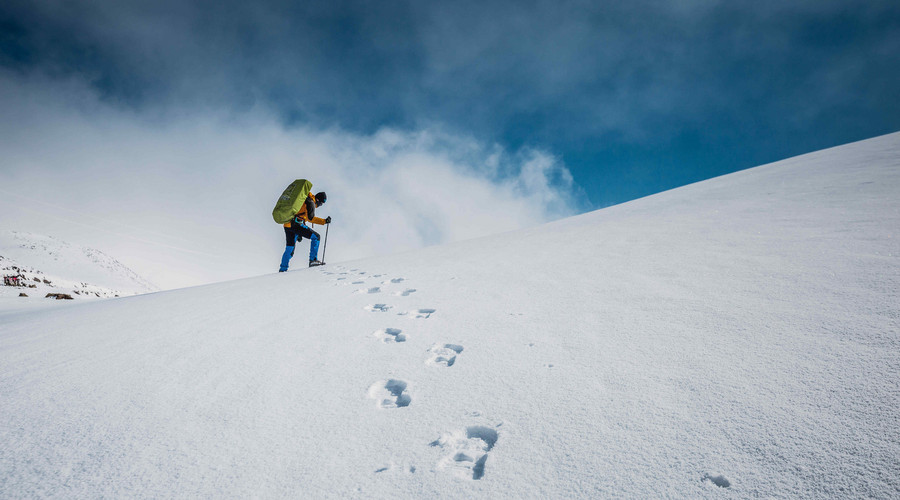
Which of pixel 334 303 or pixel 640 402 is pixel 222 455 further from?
pixel 334 303

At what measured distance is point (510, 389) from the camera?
1.92 metres

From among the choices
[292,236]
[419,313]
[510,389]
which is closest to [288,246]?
[292,236]

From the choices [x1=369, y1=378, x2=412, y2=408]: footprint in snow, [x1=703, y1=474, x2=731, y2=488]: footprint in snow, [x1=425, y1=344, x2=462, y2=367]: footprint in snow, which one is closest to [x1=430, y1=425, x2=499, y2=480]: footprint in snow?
[x1=369, y1=378, x2=412, y2=408]: footprint in snow

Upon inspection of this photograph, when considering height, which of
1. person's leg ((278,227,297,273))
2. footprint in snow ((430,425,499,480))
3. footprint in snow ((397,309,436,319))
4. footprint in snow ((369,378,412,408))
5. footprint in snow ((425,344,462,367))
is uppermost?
person's leg ((278,227,297,273))

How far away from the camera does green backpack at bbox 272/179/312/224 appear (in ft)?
21.8

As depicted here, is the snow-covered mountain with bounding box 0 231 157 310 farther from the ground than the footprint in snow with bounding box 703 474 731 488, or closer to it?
farther from the ground

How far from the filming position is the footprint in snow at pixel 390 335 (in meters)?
2.77

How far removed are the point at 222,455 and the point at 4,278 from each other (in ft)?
47.0

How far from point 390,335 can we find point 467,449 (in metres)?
1.47

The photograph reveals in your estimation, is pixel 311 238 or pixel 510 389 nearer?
pixel 510 389

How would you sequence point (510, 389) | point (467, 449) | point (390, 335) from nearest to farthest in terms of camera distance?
point (467, 449) → point (510, 389) → point (390, 335)

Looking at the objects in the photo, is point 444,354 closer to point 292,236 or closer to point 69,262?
point 292,236

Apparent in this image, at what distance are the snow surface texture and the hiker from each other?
355cm

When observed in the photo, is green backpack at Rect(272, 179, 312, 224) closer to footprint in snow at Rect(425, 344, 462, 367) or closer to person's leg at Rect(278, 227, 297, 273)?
person's leg at Rect(278, 227, 297, 273)
